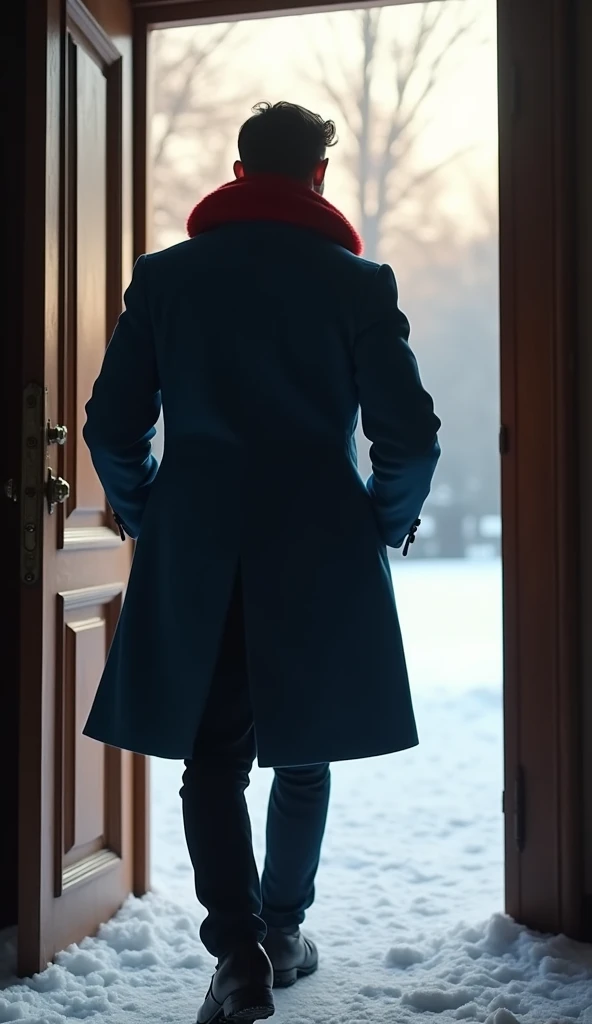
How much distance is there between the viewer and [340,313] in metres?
1.49

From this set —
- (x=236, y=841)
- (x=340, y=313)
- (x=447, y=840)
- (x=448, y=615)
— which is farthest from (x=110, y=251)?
(x=448, y=615)

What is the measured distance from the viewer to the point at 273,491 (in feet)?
4.81

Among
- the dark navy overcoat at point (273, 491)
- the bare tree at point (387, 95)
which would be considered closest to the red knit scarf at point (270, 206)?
the dark navy overcoat at point (273, 491)

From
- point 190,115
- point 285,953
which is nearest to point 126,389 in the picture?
point 285,953

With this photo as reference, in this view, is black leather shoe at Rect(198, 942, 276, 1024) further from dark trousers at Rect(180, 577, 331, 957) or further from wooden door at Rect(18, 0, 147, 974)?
wooden door at Rect(18, 0, 147, 974)

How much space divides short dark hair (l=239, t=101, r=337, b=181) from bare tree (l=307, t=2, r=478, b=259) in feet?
13.2

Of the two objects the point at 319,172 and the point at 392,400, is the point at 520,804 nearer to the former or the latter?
the point at 392,400

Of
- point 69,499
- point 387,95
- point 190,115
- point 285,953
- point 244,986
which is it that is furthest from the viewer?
point 387,95

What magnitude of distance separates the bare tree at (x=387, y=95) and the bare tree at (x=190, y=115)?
496 mm

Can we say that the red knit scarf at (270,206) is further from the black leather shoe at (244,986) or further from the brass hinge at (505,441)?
the black leather shoe at (244,986)

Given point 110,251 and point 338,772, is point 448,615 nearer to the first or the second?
point 338,772

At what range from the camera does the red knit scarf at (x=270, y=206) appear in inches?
58.8

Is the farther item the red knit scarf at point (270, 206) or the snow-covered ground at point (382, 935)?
the snow-covered ground at point (382, 935)

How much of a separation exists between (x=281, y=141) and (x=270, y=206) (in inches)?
4.1
